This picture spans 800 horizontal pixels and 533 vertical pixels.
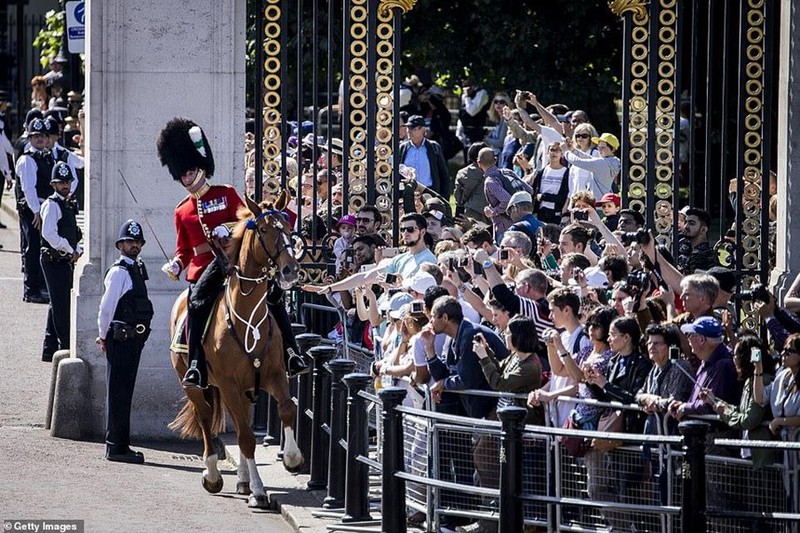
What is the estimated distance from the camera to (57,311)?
1894 centimetres

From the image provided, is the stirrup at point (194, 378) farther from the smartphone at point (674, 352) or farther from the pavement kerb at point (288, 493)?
the smartphone at point (674, 352)

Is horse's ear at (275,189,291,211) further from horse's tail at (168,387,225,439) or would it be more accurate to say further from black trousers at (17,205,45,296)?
black trousers at (17,205,45,296)

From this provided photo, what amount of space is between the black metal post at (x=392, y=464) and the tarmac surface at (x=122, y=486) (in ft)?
3.03

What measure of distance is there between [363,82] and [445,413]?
17.5ft

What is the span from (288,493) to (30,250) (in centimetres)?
963

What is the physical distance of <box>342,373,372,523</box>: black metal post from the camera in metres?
12.1

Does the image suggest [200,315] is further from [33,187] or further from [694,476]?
[33,187]

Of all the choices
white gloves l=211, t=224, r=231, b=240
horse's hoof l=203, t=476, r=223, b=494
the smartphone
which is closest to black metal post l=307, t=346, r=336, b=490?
horse's hoof l=203, t=476, r=223, b=494

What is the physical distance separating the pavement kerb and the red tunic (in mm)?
1632

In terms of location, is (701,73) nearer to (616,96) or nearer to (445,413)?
(616,96)

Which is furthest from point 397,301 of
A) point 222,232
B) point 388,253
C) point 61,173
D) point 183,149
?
point 61,173

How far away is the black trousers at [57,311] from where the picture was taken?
18.9m

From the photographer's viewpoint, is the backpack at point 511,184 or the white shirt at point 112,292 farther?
the backpack at point 511,184

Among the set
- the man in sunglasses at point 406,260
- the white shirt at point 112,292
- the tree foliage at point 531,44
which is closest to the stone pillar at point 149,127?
the white shirt at point 112,292
